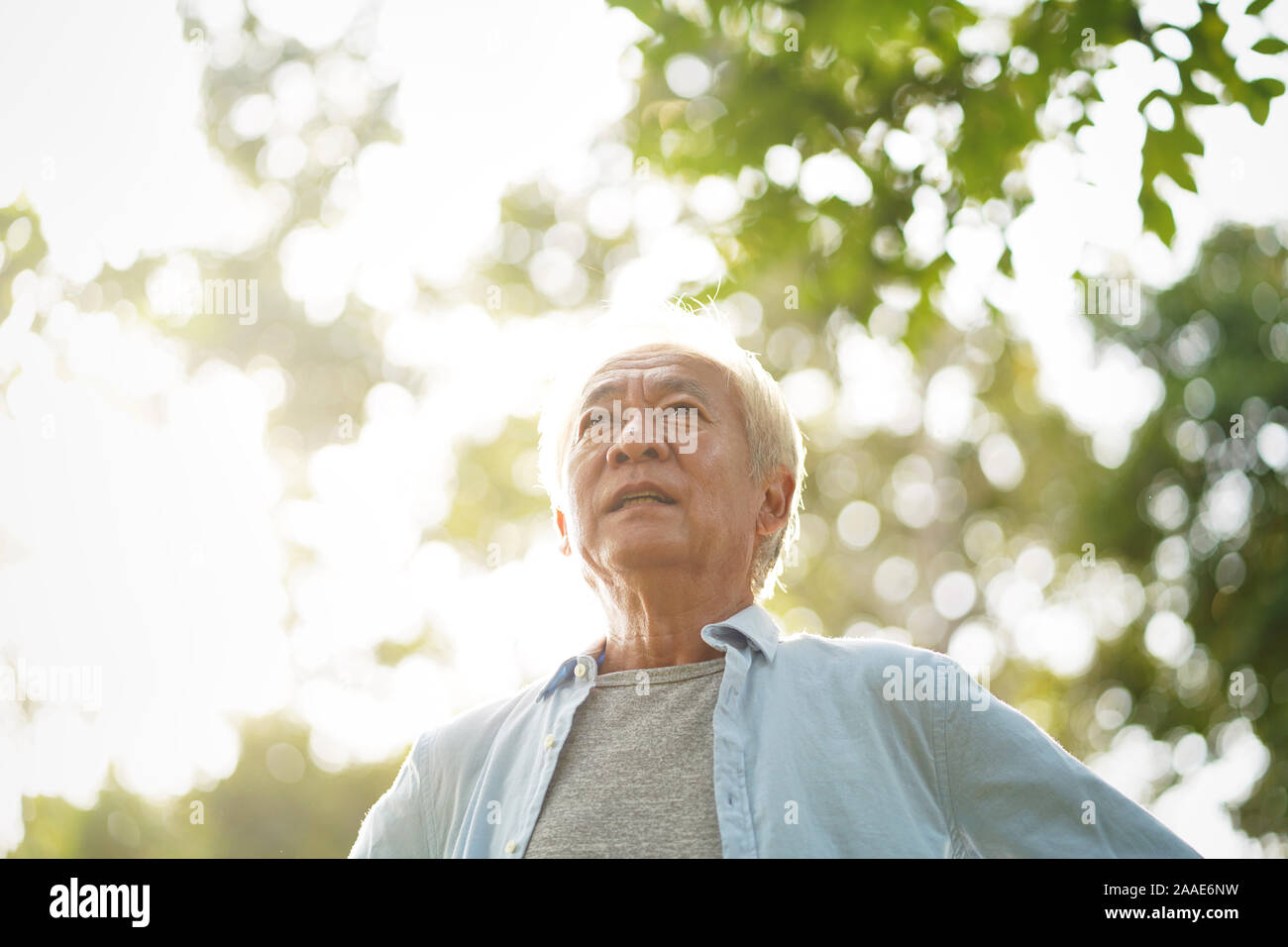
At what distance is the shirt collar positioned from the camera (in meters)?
2.46

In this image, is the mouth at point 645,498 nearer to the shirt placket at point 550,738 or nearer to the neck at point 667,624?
the neck at point 667,624

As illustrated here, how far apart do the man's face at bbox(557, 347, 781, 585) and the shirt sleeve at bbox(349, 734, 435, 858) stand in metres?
0.64

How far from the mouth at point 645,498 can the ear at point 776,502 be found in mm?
308

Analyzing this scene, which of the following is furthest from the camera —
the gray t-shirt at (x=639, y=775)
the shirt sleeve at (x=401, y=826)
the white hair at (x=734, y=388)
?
the white hair at (x=734, y=388)

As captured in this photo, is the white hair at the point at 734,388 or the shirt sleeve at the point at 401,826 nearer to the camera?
the shirt sleeve at the point at 401,826

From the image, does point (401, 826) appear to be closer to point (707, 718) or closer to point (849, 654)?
point (707, 718)

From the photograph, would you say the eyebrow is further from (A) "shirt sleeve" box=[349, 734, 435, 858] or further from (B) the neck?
(A) "shirt sleeve" box=[349, 734, 435, 858]

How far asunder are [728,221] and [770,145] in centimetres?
45

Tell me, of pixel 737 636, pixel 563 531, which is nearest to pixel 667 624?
pixel 737 636

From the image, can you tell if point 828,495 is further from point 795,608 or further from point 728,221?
point 728,221

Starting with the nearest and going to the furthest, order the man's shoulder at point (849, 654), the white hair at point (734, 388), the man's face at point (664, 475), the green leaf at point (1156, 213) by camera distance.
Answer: the man's shoulder at point (849, 654), the man's face at point (664, 475), the white hair at point (734, 388), the green leaf at point (1156, 213)

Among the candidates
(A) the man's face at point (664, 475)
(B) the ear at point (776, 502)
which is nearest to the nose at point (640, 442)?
(A) the man's face at point (664, 475)

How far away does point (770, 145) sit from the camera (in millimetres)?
4062

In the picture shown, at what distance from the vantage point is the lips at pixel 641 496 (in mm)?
2605
